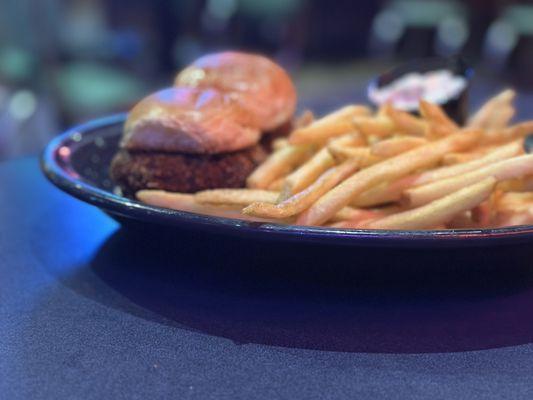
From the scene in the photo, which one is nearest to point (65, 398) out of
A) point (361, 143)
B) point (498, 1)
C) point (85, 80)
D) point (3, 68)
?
point (361, 143)

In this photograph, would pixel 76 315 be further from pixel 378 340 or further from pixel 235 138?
pixel 235 138

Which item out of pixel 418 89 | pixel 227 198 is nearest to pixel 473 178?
pixel 227 198

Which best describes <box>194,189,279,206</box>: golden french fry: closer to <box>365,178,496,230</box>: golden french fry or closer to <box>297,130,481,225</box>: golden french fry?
<box>297,130,481,225</box>: golden french fry

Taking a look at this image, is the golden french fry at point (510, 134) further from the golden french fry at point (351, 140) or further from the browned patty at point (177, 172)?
the browned patty at point (177, 172)

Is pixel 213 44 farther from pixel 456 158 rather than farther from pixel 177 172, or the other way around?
pixel 456 158

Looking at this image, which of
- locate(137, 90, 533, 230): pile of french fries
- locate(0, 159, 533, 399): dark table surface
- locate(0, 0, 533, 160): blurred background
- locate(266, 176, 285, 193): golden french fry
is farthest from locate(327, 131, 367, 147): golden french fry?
locate(0, 0, 533, 160): blurred background
